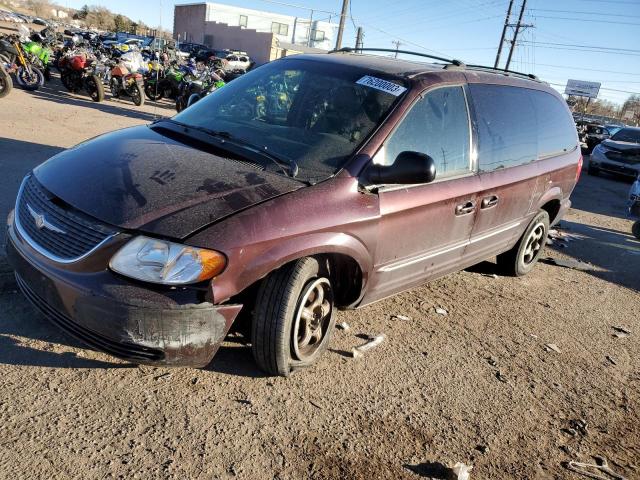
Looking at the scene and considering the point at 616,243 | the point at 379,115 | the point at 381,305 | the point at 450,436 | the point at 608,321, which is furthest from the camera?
the point at 616,243

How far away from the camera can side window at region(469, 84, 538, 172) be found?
4059mm

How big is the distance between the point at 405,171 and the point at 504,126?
1777 millimetres

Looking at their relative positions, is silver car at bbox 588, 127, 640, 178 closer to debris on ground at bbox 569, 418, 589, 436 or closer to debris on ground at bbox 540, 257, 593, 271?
debris on ground at bbox 540, 257, 593, 271

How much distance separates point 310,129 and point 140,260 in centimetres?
150

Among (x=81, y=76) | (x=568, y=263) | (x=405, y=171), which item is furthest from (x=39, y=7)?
(x=405, y=171)

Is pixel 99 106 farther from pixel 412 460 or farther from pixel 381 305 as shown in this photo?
pixel 412 460

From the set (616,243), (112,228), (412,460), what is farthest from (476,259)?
(616,243)

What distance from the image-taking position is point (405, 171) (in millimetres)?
3027

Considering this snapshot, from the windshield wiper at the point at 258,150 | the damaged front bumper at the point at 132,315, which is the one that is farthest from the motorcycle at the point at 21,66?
the damaged front bumper at the point at 132,315

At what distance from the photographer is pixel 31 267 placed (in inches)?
105

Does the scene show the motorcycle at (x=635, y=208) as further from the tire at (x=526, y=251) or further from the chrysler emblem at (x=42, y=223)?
the chrysler emblem at (x=42, y=223)

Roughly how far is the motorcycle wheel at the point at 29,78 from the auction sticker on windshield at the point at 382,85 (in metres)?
12.0

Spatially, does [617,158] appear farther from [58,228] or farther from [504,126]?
[58,228]

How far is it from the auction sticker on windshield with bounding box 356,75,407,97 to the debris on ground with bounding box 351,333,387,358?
67.9 inches
